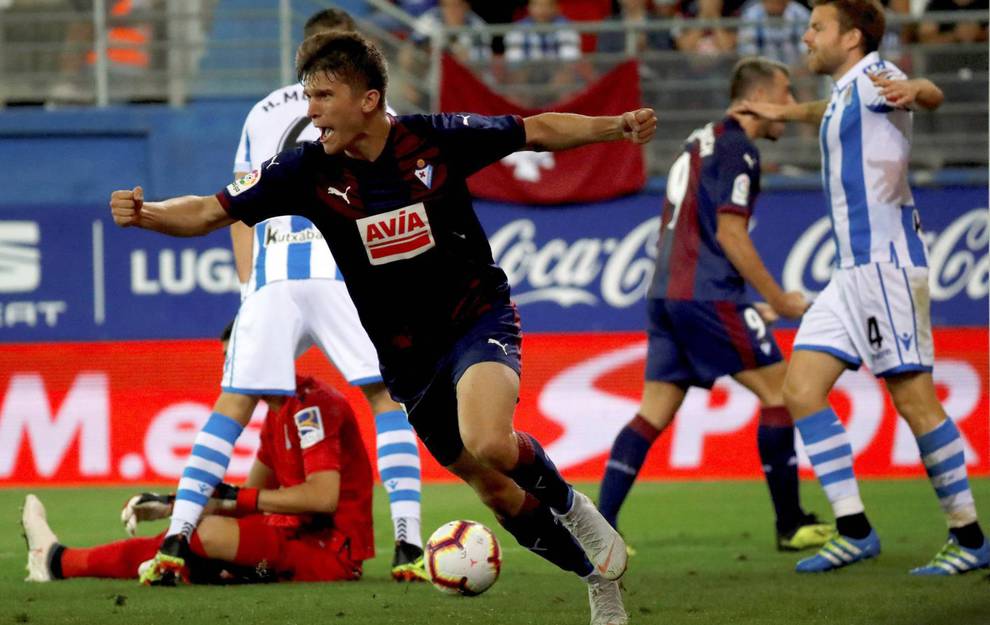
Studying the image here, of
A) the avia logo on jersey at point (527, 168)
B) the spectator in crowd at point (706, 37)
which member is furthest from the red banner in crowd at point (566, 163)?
the spectator in crowd at point (706, 37)

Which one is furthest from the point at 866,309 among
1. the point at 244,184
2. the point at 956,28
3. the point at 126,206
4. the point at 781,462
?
the point at 956,28

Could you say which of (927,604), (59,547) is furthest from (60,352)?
(927,604)

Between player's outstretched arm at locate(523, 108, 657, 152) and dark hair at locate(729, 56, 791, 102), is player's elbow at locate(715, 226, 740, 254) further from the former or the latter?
player's outstretched arm at locate(523, 108, 657, 152)

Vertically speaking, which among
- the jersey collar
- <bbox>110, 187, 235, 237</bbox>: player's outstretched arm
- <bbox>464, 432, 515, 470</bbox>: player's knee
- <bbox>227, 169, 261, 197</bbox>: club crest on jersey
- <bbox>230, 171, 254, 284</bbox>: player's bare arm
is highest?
the jersey collar

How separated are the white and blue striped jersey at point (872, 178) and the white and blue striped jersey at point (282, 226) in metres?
2.25

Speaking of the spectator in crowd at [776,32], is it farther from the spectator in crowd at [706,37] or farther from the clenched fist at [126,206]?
the clenched fist at [126,206]

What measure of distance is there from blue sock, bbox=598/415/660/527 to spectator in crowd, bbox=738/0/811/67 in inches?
267

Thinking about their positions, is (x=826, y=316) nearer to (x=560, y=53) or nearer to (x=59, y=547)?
(x=59, y=547)

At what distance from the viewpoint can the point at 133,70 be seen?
14008 mm

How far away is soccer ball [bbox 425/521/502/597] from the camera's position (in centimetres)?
526

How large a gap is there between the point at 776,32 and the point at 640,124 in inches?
357

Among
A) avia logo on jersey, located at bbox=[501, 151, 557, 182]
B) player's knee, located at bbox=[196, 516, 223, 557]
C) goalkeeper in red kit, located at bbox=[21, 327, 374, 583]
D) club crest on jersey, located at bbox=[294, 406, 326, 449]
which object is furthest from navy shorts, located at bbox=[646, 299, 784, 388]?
avia logo on jersey, located at bbox=[501, 151, 557, 182]

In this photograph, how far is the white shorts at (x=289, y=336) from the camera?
6.41m

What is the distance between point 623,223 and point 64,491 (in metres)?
5.52
